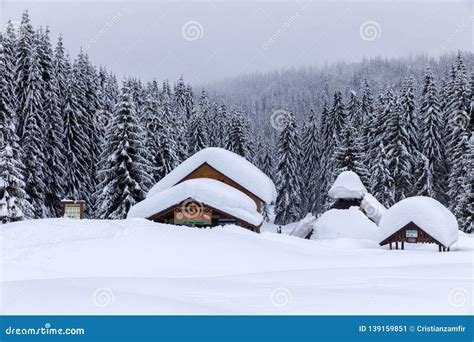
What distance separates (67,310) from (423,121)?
47.3 m

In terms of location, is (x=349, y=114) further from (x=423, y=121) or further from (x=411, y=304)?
(x=411, y=304)

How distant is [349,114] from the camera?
203ft

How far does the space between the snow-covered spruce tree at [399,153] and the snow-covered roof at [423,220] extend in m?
17.2

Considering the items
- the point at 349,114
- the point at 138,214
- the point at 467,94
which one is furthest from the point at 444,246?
the point at 349,114

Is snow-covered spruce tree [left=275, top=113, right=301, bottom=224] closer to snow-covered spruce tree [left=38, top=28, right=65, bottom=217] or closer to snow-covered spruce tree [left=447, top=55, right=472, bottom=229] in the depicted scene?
snow-covered spruce tree [left=447, top=55, right=472, bottom=229]

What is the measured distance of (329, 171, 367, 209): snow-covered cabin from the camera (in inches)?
1433

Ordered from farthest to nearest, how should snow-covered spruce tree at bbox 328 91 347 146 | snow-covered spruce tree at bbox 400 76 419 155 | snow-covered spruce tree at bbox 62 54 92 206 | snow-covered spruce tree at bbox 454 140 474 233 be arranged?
1. snow-covered spruce tree at bbox 328 91 347 146
2. snow-covered spruce tree at bbox 400 76 419 155
3. snow-covered spruce tree at bbox 62 54 92 206
4. snow-covered spruce tree at bbox 454 140 474 233

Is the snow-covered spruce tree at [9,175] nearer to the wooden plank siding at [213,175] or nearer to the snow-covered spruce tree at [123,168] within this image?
the snow-covered spruce tree at [123,168]

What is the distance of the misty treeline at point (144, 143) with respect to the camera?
33.0 m

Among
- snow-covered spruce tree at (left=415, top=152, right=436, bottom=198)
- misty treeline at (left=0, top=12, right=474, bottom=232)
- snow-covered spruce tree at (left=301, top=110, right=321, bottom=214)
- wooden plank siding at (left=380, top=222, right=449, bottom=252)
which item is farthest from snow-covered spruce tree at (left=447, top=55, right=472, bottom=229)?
snow-covered spruce tree at (left=301, top=110, right=321, bottom=214)

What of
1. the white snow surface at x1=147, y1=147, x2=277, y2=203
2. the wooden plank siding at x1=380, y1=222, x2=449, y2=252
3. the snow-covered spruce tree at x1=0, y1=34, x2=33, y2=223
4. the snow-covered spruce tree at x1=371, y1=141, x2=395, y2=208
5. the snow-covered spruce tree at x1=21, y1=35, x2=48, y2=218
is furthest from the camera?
the snow-covered spruce tree at x1=371, y1=141, x2=395, y2=208

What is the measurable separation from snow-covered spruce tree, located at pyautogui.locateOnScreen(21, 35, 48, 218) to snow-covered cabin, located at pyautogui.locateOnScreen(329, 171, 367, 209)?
2213 centimetres

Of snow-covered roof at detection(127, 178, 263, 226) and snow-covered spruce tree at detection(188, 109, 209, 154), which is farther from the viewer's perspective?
snow-covered spruce tree at detection(188, 109, 209, 154)

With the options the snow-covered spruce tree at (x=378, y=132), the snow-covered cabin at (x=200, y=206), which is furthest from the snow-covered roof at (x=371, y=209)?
the snow-covered cabin at (x=200, y=206)
